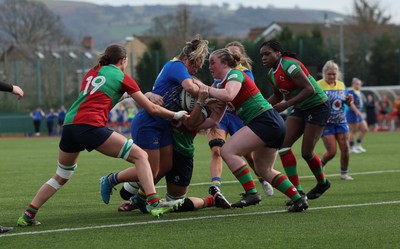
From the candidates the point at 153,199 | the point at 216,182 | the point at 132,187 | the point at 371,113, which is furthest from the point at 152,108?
the point at 371,113

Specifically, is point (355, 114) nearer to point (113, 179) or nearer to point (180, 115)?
point (113, 179)

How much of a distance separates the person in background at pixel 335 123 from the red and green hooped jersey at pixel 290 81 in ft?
11.7

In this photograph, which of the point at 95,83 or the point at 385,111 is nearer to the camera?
the point at 95,83

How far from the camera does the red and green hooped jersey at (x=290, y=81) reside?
11.2 m

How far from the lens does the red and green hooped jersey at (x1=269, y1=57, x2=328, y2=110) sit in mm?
11195

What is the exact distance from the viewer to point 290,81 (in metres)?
11.4

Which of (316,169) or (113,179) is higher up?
(113,179)

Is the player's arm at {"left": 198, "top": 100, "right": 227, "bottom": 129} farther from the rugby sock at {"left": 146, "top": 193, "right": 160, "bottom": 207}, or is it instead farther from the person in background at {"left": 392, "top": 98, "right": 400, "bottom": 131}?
the person in background at {"left": 392, "top": 98, "right": 400, "bottom": 131}

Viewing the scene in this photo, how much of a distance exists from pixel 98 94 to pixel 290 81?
3.04m

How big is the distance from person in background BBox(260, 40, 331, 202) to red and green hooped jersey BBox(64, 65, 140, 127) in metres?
2.50

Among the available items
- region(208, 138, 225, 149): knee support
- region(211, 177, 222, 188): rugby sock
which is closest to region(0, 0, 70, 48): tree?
region(208, 138, 225, 149): knee support

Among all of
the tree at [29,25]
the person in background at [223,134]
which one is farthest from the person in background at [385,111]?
the tree at [29,25]

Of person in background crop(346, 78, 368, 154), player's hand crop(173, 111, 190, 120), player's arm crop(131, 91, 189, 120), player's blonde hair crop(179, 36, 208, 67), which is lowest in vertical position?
person in background crop(346, 78, 368, 154)

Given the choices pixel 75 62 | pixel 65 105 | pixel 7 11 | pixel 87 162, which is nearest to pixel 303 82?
pixel 87 162
